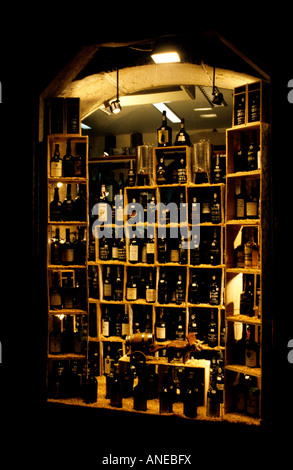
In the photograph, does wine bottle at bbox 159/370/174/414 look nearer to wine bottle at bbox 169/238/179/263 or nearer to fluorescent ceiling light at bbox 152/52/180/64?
wine bottle at bbox 169/238/179/263

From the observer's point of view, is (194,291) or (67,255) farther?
(194,291)

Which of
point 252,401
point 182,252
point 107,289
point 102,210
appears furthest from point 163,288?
point 252,401

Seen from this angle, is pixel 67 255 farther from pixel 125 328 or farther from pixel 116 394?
pixel 125 328

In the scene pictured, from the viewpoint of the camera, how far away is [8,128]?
335 centimetres

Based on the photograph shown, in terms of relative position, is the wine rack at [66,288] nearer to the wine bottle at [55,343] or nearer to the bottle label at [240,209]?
the wine bottle at [55,343]

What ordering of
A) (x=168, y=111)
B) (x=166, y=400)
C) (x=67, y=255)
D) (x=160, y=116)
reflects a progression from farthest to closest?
(x=160, y=116) < (x=168, y=111) < (x=67, y=255) < (x=166, y=400)

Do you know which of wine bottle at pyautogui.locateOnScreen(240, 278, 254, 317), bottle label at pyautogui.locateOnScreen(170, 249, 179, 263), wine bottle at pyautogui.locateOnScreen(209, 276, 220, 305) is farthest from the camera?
bottle label at pyautogui.locateOnScreen(170, 249, 179, 263)

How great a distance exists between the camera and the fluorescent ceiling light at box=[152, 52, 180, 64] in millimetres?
3741

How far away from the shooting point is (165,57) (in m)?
3.81

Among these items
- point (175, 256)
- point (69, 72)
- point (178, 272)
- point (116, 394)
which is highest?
point (69, 72)

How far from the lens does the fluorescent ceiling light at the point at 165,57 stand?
3741mm

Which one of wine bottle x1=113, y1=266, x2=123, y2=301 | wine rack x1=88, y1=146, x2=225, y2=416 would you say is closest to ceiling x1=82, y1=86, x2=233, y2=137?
wine rack x1=88, y1=146, x2=225, y2=416
